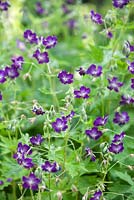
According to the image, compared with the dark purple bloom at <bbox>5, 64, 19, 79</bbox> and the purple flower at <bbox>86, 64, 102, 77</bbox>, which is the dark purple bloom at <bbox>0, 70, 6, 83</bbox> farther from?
the purple flower at <bbox>86, 64, 102, 77</bbox>

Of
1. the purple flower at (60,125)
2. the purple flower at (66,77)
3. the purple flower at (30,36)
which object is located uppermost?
the purple flower at (30,36)

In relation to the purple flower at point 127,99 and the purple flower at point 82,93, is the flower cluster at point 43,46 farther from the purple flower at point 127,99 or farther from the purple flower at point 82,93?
the purple flower at point 127,99

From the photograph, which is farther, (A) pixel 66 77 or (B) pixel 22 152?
(A) pixel 66 77

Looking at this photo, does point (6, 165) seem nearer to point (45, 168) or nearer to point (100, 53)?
point (45, 168)

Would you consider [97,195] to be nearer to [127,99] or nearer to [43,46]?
[127,99]

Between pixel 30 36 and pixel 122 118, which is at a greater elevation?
pixel 30 36

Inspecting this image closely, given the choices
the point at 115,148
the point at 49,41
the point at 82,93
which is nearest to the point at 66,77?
the point at 82,93

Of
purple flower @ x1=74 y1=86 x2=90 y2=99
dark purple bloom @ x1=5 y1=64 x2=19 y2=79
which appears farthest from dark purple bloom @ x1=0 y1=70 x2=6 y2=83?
purple flower @ x1=74 y1=86 x2=90 y2=99

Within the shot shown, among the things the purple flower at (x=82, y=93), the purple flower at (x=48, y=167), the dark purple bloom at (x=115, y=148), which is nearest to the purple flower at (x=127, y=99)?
the purple flower at (x=82, y=93)
